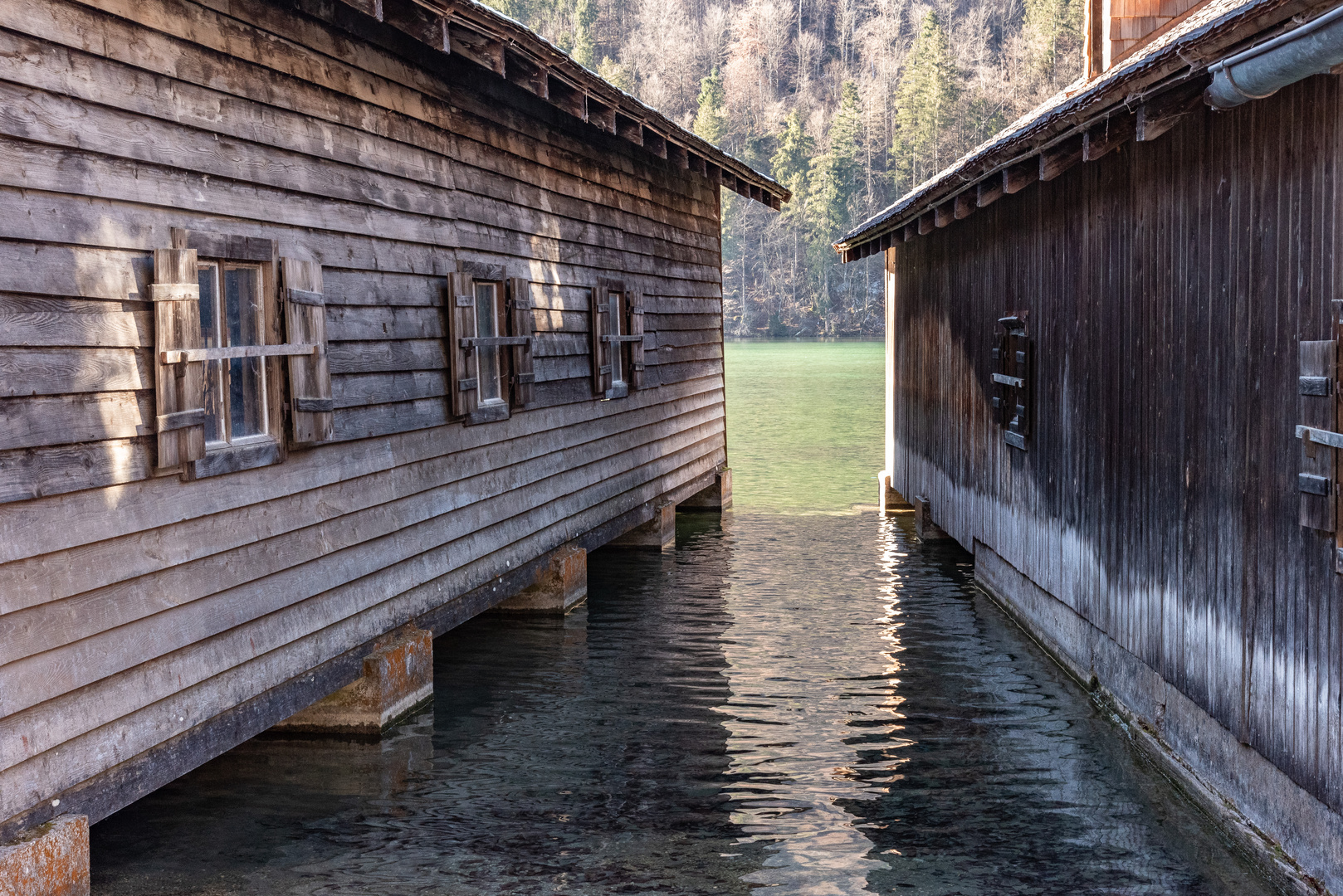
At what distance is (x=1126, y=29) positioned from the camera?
12172 mm

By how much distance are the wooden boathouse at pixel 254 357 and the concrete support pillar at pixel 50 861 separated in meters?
0.09

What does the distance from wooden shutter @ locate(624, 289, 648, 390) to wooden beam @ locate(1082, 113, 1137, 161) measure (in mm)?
6706

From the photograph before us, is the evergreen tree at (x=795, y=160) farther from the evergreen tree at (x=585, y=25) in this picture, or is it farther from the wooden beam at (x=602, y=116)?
the wooden beam at (x=602, y=116)

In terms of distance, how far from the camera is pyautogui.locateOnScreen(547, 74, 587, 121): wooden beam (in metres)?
10.3

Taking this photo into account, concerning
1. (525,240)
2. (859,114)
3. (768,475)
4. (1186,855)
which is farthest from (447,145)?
(859,114)

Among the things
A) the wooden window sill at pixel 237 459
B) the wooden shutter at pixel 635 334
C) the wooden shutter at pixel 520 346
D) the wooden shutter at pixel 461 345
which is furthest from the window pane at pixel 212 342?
the wooden shutter at pixel 635 334

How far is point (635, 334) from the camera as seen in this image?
13547 millimetres

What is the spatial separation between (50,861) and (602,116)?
7687 mm

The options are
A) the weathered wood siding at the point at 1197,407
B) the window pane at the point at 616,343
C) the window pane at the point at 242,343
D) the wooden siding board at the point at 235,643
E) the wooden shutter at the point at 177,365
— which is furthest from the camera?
the window pane at the point at 616,343

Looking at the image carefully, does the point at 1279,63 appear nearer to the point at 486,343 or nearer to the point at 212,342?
the point at 212,342

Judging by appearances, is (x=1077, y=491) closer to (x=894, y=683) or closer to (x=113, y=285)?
(x=894, y=683)

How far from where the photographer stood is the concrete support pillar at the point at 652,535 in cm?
1484

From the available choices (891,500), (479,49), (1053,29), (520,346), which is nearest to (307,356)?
(479,49)

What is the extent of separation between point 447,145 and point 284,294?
2.67 meters
